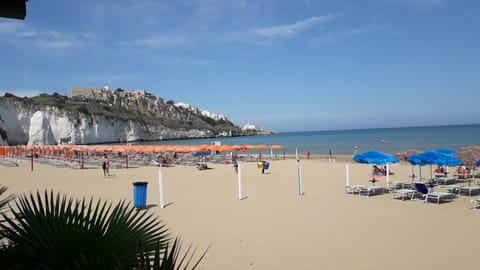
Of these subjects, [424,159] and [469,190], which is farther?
[424,159]

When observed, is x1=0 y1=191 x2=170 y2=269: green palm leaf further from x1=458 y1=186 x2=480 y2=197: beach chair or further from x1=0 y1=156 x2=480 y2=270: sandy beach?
x1=458 y1=186 x2=480 y2=197: beach chair

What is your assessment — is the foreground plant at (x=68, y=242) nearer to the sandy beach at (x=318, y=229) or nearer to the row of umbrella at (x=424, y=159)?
the sandy beach at (x=318, y=229)

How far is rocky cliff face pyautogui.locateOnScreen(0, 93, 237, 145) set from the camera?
68.6 m

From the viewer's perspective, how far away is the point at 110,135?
332ft

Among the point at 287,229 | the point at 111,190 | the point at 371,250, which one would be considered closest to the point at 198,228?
the point at 287,229

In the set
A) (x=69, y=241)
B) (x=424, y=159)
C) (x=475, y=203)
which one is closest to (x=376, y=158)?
(x=424, y=159)

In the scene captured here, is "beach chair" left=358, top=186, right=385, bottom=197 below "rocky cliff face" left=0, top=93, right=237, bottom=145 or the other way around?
below

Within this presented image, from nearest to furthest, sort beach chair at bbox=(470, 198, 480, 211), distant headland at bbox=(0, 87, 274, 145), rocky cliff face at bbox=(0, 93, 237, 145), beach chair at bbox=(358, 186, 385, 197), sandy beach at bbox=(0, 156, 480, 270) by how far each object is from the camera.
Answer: sandy beach at bbox=(0, 156, 480, 270), beach chair at bbox=(470, 198, 480, 211), beach chair at bbox=(358, 186, 385, 197), rocky cliff face at bbox=(0, 93, 237, 145), distant headland at bbox=(0, 87, 274, 145)

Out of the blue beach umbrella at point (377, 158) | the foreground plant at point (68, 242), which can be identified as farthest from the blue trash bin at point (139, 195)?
the foreground plant at point (68, 242)

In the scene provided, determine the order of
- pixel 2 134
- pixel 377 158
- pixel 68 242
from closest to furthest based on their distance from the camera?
pixel 68 242 < pixel 377 158 < pixel 2 134

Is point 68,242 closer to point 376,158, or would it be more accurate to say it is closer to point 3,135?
point 376,158

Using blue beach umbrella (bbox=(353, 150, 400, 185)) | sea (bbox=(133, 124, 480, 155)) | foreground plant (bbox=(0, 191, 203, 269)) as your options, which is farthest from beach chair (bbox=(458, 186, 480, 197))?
foreground plant (bbox=(0, 191, 203, 269))

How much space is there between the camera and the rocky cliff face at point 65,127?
68.6m

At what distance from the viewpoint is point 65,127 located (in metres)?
81.3
